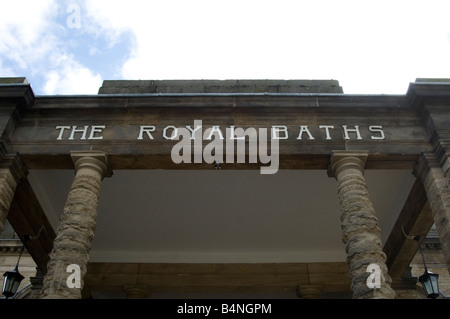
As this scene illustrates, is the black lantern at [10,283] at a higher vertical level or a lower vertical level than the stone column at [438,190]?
lower

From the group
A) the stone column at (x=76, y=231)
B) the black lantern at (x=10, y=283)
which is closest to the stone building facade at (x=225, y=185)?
the stone column at (x=76, y=231)

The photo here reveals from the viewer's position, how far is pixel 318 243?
43.4 ft

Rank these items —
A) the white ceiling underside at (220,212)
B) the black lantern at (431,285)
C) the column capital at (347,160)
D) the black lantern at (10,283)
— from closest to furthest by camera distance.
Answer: the column capital at (347,160), the black lantern at (431,285), the black lantern at (10,283), the white ceiling underside at (220,212)

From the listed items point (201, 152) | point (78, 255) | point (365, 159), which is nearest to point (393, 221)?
point (365, 159)

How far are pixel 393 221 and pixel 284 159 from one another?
3.99 metres

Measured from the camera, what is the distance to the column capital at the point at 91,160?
9.88 m

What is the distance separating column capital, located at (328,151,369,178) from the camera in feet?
32.2

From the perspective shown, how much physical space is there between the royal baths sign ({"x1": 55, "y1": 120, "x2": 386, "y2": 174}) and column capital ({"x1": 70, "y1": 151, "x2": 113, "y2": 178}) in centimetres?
50

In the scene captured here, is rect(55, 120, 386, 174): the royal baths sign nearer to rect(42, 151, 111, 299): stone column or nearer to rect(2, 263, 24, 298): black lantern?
rect(42, 151, 111, 299): stone column

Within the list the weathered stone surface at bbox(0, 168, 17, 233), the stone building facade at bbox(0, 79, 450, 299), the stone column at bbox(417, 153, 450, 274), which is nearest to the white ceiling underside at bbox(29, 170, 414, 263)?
the stone building facade at bbox(0, 79, 450, 299)

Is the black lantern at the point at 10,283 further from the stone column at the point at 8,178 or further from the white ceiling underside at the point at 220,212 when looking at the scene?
the stone column at the point at 8,178

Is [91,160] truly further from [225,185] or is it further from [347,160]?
[347,160]
